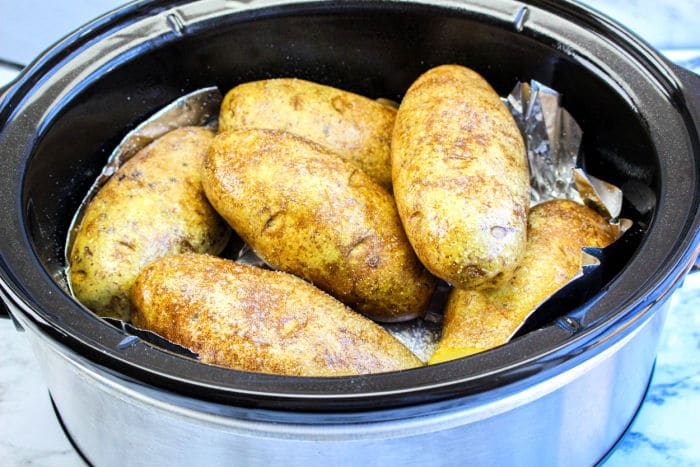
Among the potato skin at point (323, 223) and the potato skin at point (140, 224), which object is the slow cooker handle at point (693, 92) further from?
the potato skin at point (140, 224)

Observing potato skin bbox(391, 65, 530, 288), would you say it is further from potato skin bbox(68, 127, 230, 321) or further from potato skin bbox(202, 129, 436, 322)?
potato skin bbox(68, 127, 230, 321)

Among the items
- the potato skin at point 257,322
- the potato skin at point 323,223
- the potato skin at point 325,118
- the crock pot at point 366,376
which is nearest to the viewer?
the crock pot at point 366,376

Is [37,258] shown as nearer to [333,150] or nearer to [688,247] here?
[333,150]

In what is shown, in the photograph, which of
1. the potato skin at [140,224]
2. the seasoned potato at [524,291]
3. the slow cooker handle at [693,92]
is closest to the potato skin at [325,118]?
the potato skin at [140,224]

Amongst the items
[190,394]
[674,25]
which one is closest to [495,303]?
[190,394]

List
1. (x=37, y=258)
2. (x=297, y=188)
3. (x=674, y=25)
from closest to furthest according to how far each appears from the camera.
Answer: (x=37, y=258), (x=297, y=188), (x=674, y=25)

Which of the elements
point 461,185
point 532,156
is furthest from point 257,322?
point 532,156

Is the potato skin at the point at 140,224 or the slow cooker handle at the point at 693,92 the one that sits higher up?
the slow cooker handle at the point at 693,92

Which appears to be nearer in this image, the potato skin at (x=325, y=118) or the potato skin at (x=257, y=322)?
the potato skin at (x=257, y=322)
